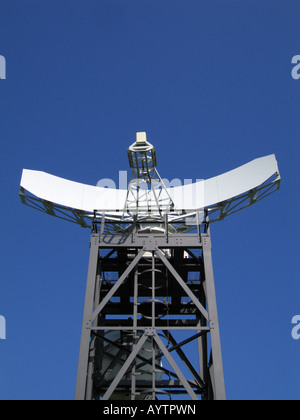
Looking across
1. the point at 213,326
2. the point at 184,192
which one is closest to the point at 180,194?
the point at 184,192

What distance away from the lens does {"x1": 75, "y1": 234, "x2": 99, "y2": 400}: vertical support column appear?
18766mm

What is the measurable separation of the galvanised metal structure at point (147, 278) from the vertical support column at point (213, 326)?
1.4 inches

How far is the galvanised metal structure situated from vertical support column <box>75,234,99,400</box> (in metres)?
0.04

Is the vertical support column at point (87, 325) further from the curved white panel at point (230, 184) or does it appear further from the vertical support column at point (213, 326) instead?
Answer: the curved white panel at point (230, 184)

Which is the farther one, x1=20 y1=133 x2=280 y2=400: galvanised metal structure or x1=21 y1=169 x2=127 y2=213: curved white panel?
x1=21 y1=169 x2=127 y2=213: curved white panel

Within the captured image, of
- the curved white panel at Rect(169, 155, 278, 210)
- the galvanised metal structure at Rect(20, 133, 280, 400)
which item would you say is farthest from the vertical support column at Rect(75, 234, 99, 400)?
the curved white panel at Rect(169, 155, 278, 210)

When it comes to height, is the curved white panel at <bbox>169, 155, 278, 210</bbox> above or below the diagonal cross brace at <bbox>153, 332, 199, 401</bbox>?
above

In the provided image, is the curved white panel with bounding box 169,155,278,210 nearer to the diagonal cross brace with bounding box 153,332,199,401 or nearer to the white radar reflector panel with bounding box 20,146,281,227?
the white radar reflector panel with bounding box 20,146,281,227

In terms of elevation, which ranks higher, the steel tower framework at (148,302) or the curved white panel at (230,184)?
the curved white panel at (230,184)

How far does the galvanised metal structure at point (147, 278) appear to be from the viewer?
20.5 m

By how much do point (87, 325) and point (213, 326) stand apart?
4.84 metres

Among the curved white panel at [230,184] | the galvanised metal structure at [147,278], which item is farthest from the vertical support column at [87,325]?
the curved white panel at [230,184]
